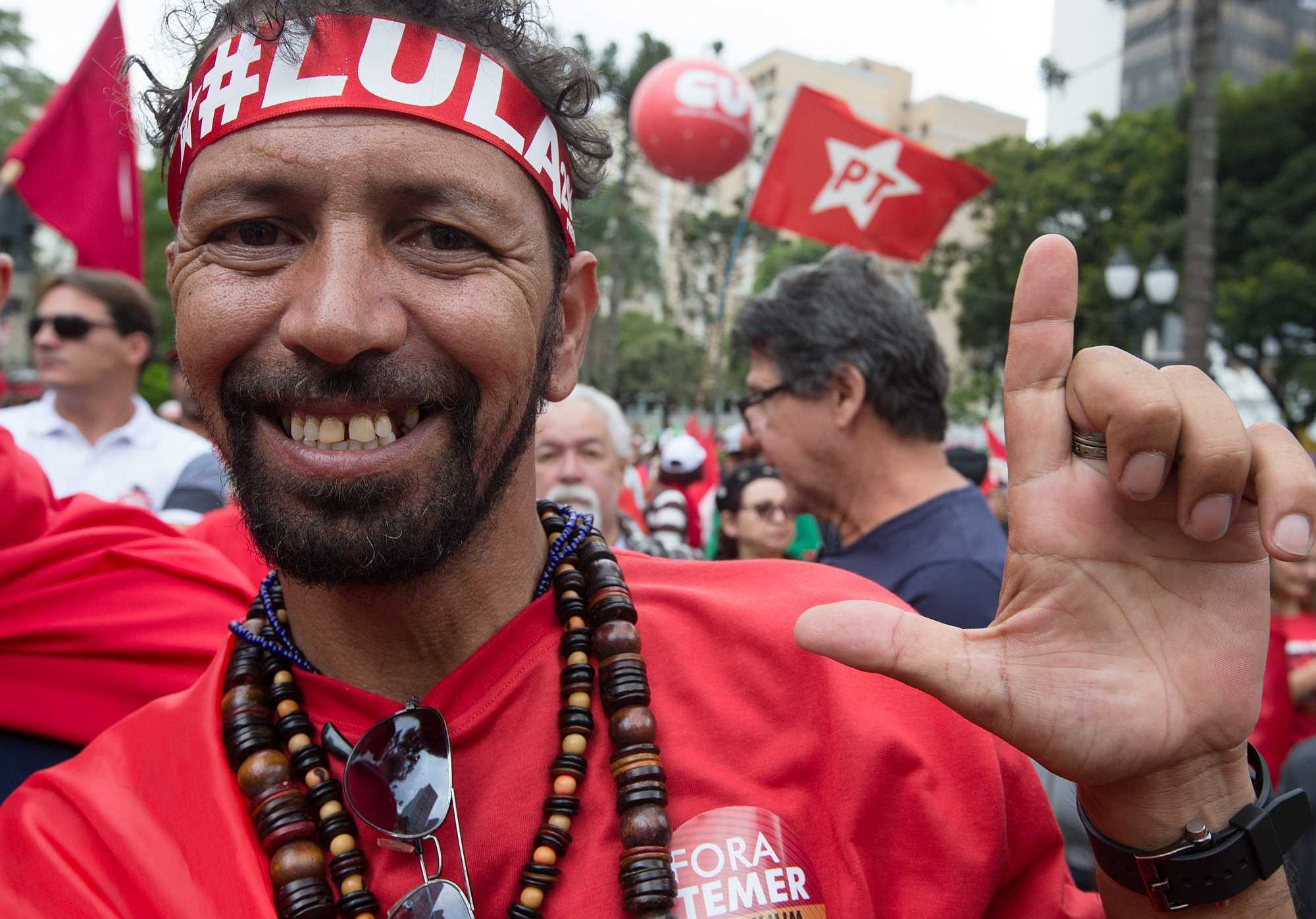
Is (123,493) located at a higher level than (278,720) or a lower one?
lower

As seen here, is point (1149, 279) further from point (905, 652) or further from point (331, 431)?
point (331, 431)

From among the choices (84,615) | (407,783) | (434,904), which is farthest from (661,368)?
(434,904)

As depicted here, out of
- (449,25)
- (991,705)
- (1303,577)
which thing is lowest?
(1303,577)

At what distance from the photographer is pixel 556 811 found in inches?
60.3

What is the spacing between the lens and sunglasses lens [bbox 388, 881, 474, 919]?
4.65 ft

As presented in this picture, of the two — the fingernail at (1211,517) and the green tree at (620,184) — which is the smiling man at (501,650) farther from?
the green tree at (620,184)

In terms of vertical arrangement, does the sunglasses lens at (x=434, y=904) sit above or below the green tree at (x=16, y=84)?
below

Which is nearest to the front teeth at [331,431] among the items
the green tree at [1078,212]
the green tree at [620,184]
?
the green tree at [620,184]

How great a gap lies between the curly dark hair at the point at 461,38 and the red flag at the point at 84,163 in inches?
150

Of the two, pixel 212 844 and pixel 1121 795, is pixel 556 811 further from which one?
pixel 1121 795

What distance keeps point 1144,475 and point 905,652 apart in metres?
0.37

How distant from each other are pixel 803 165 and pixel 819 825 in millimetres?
5247

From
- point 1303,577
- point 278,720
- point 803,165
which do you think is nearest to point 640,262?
point 803,165

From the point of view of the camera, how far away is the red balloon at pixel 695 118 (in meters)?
9.67
